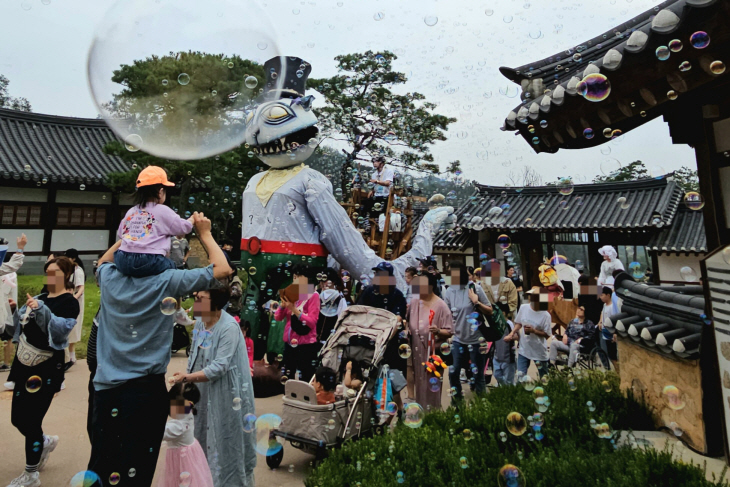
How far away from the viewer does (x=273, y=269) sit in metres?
4.60

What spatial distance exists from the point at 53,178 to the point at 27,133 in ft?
11.6

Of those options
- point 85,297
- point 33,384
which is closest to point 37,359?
point 33,384

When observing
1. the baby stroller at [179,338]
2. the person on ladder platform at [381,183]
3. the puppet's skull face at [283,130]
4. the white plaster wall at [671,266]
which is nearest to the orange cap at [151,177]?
the baby stroller at [179,338]

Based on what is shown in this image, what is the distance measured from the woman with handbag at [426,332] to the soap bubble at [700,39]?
3.11 metres

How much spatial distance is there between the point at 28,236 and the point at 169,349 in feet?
44.4

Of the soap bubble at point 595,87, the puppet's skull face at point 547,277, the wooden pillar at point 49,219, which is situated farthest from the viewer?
the wooden pillar at point 49,219

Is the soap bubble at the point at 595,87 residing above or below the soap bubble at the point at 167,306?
above

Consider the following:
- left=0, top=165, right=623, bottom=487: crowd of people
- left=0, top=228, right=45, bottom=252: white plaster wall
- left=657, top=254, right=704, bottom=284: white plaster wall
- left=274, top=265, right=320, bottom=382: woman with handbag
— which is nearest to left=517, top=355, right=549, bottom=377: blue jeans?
left=0, top=165, right=623, bottom=487: crowd of people

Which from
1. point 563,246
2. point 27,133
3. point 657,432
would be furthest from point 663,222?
point 27,133

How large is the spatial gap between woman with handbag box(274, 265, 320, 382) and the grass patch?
17.5 feet

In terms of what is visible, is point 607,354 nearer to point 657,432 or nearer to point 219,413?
point 657,432

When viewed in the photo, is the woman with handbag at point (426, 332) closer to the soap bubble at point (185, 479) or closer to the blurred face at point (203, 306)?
the blurred face at point (203, 306)

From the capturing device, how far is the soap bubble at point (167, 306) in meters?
2.61

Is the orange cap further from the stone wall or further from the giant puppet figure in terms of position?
the stone wall
